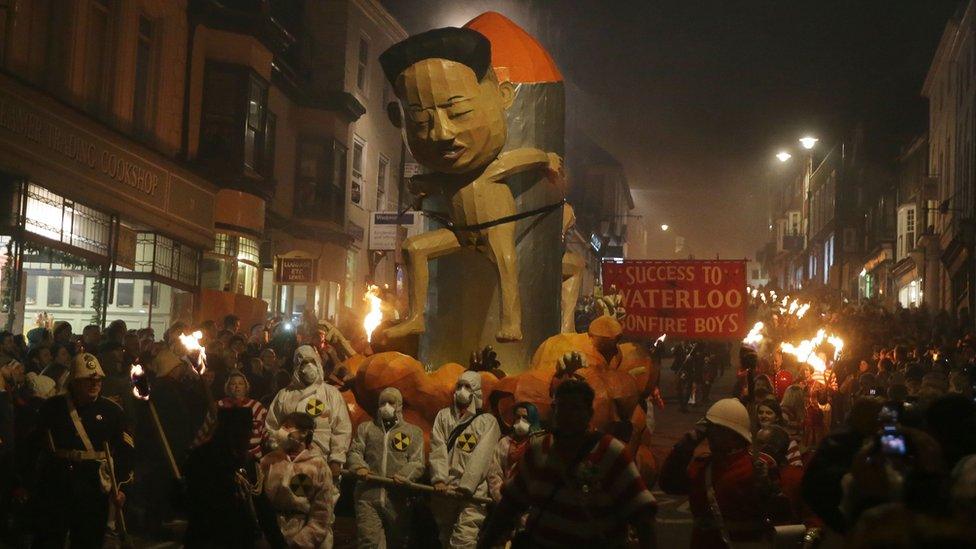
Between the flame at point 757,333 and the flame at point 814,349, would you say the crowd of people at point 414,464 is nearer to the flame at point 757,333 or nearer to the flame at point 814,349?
the flame at point 814,349

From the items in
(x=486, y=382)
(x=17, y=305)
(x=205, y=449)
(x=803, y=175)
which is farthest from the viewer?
(x=803, y=175)

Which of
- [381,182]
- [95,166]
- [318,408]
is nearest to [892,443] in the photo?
[318,408]

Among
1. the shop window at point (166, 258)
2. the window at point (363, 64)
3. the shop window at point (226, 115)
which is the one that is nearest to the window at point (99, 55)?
the shop window at point (166, 258)

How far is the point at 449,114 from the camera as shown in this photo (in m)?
12.7

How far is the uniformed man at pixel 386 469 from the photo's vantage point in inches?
446

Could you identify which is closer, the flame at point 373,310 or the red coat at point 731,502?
the red coat at point 731,502

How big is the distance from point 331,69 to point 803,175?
62697mm

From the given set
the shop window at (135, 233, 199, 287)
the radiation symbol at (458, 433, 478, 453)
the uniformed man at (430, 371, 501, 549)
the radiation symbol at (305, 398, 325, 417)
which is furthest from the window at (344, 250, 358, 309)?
the radiation symbol at (458, 433, 478, 453)

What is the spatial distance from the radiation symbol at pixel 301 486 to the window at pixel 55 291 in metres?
14.6

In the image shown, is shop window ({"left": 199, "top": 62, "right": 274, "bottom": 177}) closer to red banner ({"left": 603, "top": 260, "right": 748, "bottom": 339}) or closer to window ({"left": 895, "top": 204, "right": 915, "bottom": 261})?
red banner ({"left": 603, "top": 260, "right": 748, "bottom": 339})

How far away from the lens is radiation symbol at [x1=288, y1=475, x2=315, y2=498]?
9.62 metres

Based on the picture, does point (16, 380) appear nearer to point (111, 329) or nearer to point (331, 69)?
point (111, 329)

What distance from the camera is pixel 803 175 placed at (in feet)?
315

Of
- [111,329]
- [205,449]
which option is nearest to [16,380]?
[111,329]
